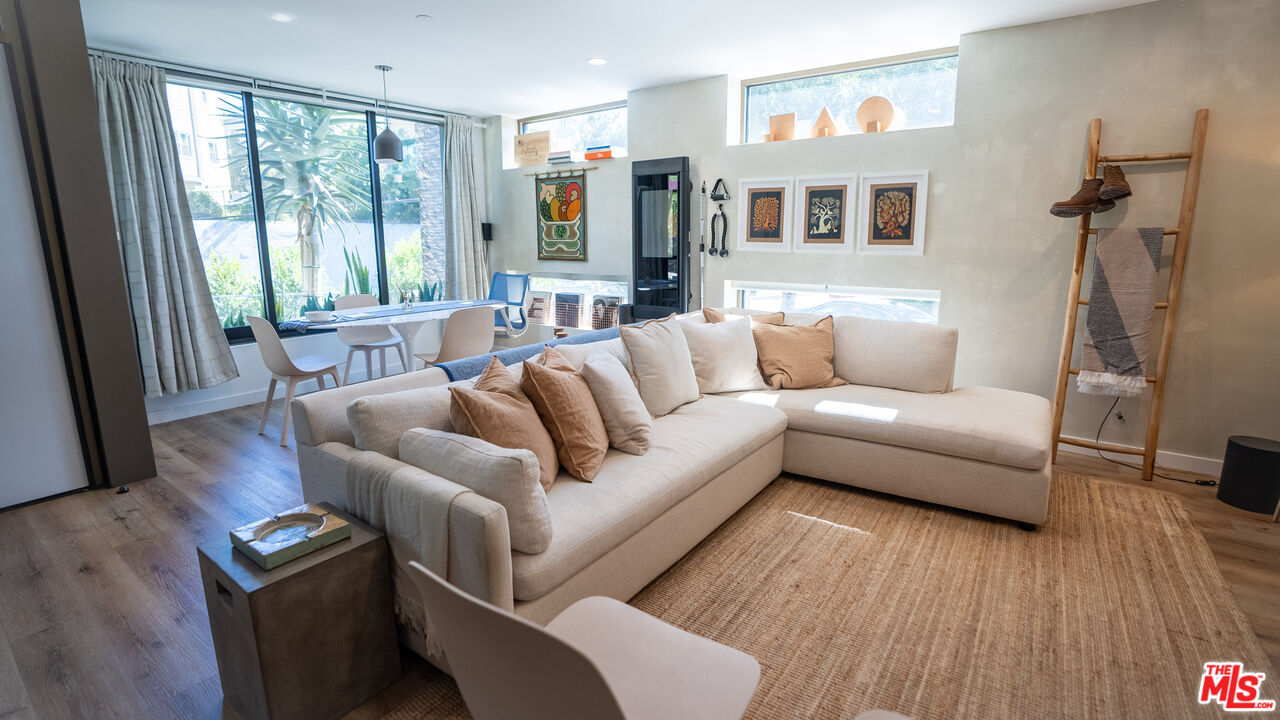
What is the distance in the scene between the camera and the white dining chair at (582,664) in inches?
31.2

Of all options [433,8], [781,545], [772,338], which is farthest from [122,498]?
[772,338]

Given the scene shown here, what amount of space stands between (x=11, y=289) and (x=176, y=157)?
1842mm

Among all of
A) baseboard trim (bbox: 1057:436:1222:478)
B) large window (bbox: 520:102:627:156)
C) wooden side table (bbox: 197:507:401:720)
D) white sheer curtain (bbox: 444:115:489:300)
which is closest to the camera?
wooden side table (bbox: 197:507:401:720)

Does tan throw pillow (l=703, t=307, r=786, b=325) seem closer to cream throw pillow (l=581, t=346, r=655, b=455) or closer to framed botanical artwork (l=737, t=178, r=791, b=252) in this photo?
framed botanical artwork (l=737, t=178, r=791, b=252)

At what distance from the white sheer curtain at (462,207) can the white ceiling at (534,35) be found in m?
1.18

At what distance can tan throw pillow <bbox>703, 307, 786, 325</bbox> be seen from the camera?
363cm

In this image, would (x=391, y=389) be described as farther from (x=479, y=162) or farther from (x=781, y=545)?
(x=479, y=162)

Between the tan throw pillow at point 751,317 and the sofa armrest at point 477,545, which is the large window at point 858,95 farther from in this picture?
the sofa armrest at point 477,545

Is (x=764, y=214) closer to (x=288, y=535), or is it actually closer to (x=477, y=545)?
(x=477, y=545)

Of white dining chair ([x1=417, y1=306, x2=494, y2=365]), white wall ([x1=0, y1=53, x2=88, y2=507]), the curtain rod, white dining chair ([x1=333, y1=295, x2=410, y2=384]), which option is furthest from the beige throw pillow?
the curtain rod

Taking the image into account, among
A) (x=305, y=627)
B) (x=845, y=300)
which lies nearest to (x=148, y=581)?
(x=305, y=627)

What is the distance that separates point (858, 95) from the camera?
171 inches

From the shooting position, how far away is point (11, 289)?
285cm

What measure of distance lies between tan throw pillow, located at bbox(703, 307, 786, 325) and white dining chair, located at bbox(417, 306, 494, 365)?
4.87 ft
